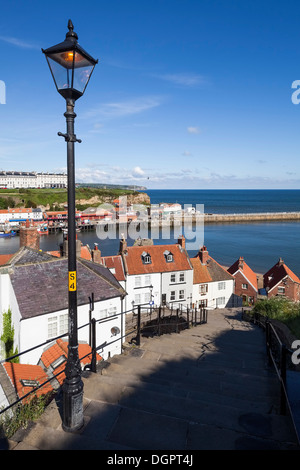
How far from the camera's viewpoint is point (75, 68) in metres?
4.79

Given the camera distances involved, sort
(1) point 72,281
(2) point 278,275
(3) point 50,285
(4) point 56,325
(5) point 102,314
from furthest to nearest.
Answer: (2) point 278,275
(5) point 102,314
(3) point 50,285
(4) point 56,325
(1) point 72,281

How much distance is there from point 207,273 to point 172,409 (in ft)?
115

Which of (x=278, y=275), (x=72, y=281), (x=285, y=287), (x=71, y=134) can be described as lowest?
(x=285, y=287)

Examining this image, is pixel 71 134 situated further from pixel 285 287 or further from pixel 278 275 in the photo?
pixel 278 275

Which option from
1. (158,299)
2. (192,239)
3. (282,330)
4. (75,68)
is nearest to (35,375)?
(282,330)

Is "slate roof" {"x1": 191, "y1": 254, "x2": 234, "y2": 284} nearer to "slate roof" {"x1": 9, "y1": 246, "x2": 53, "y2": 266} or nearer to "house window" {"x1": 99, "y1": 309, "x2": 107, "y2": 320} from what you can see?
"house window" {"x1": 99, "y1": 309, "x2": 107, "y2": 320}

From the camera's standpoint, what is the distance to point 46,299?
18.8m

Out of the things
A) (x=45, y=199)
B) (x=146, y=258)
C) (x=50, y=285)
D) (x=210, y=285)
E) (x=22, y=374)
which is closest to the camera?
(x=22, y=374)

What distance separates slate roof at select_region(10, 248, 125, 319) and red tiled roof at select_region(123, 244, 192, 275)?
43.5ft

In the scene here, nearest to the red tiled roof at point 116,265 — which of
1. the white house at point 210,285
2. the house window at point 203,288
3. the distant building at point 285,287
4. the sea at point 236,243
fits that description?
the white house at point 210,285

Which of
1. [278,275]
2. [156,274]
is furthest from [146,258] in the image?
[278,275]

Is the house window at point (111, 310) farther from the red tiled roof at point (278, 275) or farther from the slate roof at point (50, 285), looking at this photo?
the red tiled roof at point (278, 275)

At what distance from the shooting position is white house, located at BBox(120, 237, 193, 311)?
3550 cm

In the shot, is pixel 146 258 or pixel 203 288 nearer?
pixel 146 258
